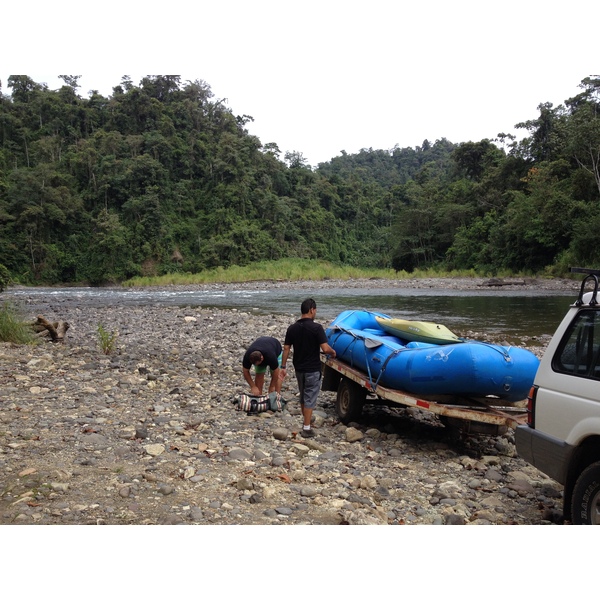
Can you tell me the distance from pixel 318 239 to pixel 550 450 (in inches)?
2630

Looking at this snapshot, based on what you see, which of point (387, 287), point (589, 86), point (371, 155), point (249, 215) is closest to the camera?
point (387, 287)

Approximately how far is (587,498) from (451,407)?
7.19 feet

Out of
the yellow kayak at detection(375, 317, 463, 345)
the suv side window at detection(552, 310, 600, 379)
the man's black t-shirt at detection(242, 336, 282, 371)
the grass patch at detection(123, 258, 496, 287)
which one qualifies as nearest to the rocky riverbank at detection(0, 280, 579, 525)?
the man's black t-shirt at detection(242, 336, 282, 371)

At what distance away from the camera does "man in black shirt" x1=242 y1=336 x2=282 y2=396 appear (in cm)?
691

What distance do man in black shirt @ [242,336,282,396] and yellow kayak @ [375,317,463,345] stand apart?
5.01 ft

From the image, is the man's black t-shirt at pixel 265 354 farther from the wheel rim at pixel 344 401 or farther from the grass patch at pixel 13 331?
the grass patch at pixel 13 331

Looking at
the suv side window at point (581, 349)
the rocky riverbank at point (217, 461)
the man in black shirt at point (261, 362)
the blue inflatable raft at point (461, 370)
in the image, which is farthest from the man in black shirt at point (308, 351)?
the suv side window at point (581, 349)

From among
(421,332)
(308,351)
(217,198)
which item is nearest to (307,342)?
(308,351)

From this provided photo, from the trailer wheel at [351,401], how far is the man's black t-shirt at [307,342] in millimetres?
710

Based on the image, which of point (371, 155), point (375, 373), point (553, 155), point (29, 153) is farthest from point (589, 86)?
point (371, 155)

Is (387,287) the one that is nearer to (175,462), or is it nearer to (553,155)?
(553,155)

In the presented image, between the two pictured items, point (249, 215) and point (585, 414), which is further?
point (249, 215)

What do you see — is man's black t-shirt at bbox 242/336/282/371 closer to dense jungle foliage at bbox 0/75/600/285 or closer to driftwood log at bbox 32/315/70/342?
driftwood log at bbox 32/315/70/342

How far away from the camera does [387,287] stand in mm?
40625
